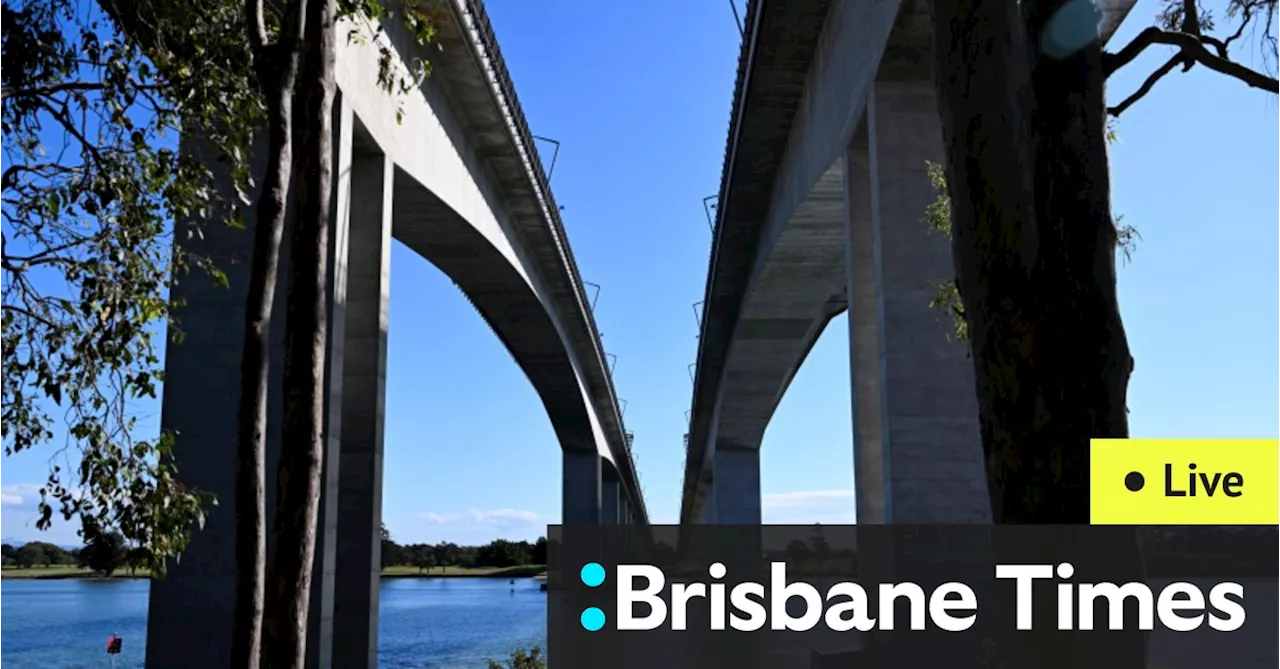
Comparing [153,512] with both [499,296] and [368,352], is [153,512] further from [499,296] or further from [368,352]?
[499,296]

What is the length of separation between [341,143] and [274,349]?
108 inches

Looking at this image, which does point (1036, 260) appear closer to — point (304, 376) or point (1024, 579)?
point (1024, 579)

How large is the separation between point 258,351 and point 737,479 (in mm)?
48601

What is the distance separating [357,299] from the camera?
16312mm

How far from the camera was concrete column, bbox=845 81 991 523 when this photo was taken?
1371 centimetres

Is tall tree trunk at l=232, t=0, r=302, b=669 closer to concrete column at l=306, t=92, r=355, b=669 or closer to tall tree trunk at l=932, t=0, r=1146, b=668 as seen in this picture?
tall tree trunk at l=932, t=0, r=1146, b=668

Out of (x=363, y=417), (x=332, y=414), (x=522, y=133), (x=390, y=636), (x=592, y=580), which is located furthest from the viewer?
(x=390, y=636)

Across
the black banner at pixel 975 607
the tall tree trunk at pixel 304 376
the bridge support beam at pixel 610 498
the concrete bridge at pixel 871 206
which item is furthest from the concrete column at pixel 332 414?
the bridge support beam at pixel 610 498

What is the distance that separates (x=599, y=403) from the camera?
55.3 metres

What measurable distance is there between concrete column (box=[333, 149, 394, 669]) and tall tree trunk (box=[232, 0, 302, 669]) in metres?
8.46

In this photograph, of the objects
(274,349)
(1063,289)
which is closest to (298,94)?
(1063,289)

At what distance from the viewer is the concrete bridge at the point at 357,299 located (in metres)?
12.6

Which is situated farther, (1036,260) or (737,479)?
(737,479)

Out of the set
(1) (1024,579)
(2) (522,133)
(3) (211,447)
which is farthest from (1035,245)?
(2) (522,133)
